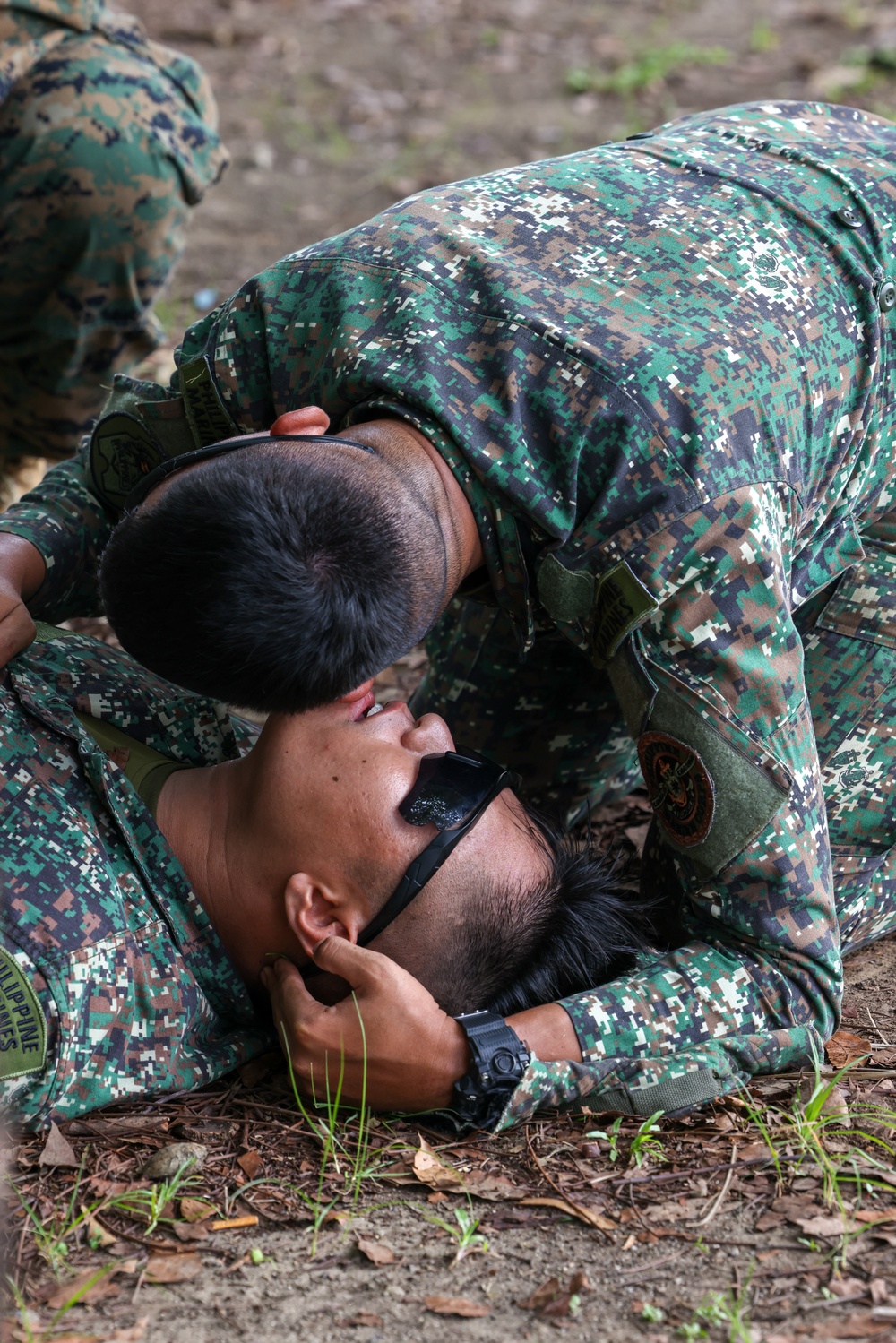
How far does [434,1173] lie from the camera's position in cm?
233

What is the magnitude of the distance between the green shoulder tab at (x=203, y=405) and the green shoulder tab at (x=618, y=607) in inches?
37.9

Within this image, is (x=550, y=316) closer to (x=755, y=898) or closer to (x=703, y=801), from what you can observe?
(x=703, y=801)

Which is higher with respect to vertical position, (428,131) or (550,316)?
(550,316)

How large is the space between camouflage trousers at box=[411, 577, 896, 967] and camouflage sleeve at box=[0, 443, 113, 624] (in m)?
1.05

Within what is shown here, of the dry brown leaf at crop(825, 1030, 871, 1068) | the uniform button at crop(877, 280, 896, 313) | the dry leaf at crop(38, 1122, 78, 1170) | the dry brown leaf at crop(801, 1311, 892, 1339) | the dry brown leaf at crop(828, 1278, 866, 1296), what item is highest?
the uniform button at crop(877, 280, 896, 313)

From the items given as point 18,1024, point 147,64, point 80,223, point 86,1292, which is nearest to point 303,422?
point 18,1024

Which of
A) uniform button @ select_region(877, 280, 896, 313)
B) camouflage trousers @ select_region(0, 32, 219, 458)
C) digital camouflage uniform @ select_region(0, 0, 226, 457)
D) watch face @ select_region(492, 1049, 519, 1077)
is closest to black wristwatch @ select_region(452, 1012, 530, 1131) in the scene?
watch face @ select_region(492, 1049, 519, 1077)

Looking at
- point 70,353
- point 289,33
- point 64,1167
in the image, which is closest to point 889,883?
point 64,1167

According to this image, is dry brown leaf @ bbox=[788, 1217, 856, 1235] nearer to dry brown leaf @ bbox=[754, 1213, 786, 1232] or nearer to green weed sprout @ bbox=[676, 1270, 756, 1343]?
dry brown leaf @ bbox=[754, 1213, 786, 1232]

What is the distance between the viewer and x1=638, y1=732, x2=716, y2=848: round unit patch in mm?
2457

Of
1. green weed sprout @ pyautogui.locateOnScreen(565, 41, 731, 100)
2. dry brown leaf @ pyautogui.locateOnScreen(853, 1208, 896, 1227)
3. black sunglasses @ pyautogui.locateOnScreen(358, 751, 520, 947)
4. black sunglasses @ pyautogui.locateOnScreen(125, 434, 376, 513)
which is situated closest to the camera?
dry brown leaf @ pyautogui.locateOnScreen(853, 1208, 896, 1227)

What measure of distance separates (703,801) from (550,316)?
102 centimetres

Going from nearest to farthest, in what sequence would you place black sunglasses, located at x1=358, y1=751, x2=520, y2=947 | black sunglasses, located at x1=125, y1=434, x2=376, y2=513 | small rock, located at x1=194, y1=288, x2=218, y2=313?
black sunglasses, located at x1=125, y1=434, x2=376, y2=513 < black sunglasses, located at x1=358, y1=751, x2=520, y2=947 < small rock, located at x1=194, y1=288, x2=218, y2=313

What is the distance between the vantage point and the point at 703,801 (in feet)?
8.09
